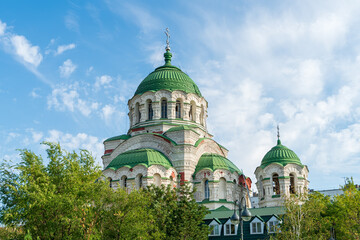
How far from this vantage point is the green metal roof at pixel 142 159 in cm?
3491

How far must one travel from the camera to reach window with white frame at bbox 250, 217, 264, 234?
29672 millimetres

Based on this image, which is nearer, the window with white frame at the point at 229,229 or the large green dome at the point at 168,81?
the window with white frame at the point at 229,229

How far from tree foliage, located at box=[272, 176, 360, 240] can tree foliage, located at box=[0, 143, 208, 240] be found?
8016 millimetres

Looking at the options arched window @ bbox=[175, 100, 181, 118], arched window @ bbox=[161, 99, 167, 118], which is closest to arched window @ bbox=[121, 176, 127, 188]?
arched window @ bbox=[161, 99, 167, 118]

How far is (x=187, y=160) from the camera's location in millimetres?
36812

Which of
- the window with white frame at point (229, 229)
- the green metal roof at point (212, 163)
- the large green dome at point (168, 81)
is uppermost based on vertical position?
the large green dome at point (168, 81)

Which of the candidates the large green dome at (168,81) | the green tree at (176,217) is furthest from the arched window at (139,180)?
the large green dome at (168,81)

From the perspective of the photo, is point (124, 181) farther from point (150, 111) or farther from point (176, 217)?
point (176, 217)

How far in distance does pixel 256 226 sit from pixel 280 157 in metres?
9.66

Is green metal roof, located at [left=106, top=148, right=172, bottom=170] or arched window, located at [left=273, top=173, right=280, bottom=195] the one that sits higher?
green metal roof, located at [left=106, top=148, right=172, bottom=170]

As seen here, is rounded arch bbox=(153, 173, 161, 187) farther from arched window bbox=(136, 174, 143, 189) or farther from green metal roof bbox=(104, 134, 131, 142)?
green metal roof bbox=(104, 134, 131, 142)

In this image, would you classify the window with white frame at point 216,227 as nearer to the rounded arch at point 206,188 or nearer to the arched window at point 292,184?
the rounded arch at point 206,188

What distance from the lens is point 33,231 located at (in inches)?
787

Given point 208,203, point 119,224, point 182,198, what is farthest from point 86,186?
point 208,203
